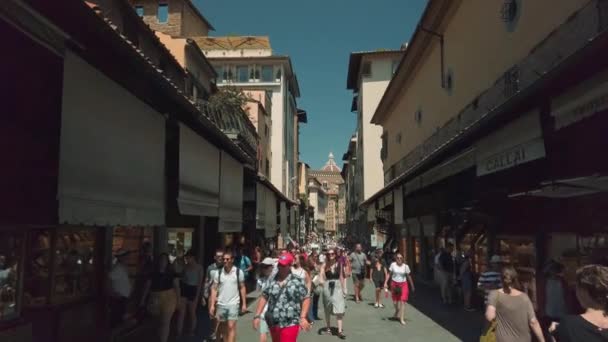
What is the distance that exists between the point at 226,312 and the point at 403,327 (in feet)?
16.3

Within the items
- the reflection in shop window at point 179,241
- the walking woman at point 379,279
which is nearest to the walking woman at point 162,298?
the reflection in shop window at point 179,241

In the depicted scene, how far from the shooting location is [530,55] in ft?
38.7

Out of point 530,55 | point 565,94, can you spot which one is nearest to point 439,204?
point 530,55

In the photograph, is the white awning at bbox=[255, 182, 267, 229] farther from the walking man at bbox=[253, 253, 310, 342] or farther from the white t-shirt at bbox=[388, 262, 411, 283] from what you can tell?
the walking man at bbox=[253, 253, 310, 342]

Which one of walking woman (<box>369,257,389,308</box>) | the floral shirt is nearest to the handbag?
the floral shirt

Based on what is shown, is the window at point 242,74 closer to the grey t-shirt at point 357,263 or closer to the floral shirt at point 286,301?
the grey t-shirt at point 357,263

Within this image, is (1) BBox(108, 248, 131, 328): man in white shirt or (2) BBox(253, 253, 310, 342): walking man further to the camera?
(1) BBox(108, 248, 131, 328): man in white shirt

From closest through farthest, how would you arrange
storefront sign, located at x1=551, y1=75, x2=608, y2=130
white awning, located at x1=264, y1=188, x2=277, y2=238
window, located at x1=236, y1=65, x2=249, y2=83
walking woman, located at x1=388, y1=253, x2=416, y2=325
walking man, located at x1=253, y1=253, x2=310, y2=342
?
storefront sign, located at x1=551, y1=75, x2=608, y2=130 → walking man, located at x1=253, y1=253, x2=310, y2=342 → walking woman, located at x1=388, y1=253, x2=416, y2=325 → white awning, located at x1=264, y1=188, x2=277, y2=238 → window, located at x1=236, y1=65, x2=249, y2=83

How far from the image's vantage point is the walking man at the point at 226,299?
8492 millimetres

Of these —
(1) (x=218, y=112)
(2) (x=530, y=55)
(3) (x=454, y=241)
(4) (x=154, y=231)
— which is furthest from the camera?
(1) (x=218, y=112)

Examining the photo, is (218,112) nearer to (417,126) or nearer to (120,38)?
(417,126)

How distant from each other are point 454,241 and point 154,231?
11.1 m

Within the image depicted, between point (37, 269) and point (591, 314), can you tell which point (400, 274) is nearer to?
point (37, 269)

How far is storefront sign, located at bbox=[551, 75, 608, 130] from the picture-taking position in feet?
17.2
